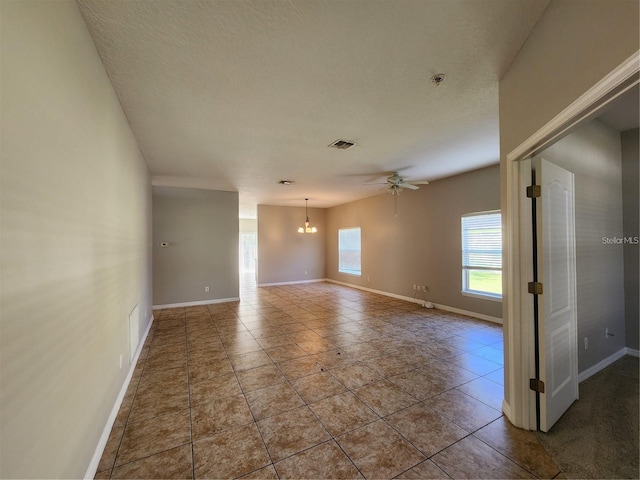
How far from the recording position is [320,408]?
228 cm

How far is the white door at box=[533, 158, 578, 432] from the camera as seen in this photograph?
75.8 inches

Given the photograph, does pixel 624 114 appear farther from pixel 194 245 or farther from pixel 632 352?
pixel 194 245

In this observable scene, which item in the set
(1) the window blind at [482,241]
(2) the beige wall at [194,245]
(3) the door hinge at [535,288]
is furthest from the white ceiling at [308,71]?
(2) the beige wall at [194,245]

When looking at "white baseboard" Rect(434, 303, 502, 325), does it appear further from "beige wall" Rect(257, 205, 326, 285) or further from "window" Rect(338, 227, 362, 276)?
"beige wall" Rect(257, 205, 326, 285)

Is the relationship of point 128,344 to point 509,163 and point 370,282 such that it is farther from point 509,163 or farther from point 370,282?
point 370,282

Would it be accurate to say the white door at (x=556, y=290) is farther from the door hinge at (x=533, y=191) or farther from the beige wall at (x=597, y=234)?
the beige wall at (x=597, y=234)

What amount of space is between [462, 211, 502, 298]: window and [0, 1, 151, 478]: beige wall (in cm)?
541

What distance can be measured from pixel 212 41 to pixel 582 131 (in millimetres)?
3383

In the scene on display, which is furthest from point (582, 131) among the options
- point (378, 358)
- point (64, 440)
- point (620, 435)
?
point (64, 440)

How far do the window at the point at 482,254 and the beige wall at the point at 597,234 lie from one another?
69.1 inches

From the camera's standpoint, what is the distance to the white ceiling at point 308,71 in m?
1.51

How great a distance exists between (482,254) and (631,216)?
7.11ft

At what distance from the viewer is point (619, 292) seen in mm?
2830

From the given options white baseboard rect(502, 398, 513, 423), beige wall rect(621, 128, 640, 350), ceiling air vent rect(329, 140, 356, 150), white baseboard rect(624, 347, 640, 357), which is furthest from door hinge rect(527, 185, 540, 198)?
white baseboard rect(624, 347, 640, 357)
